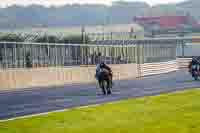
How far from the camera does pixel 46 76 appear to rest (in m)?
36.2

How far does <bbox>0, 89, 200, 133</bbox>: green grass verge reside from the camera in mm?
12906

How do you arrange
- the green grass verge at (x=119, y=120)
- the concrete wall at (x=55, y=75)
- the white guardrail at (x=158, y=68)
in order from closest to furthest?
the green grass verge at (x=119, y=120)
the concrete wall at (x=55, y=75)
the white guardrail at (x=158, y=68)

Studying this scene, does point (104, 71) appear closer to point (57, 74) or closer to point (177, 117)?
point (57, 74)

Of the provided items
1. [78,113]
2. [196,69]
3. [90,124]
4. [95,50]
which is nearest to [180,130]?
[90,124]

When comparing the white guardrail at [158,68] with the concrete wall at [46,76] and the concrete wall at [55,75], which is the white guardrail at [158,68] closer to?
the concrete wall at [55,75]

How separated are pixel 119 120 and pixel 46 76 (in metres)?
21.7

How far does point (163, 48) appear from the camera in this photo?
67.2 metres

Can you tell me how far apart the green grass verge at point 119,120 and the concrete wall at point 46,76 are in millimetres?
13908

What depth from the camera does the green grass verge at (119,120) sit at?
12906 mm

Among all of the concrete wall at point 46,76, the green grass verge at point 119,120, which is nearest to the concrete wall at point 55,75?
the concrete wall at point 46,76

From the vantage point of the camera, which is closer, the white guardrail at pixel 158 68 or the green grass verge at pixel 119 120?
the green grass verge at pixel 119 120

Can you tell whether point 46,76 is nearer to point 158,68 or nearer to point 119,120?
point 119,120

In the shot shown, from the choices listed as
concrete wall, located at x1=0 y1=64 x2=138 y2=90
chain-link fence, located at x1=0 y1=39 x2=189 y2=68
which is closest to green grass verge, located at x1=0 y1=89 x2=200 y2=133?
concrete wall, located at x1=0 y1=64 x2=138 y2=90

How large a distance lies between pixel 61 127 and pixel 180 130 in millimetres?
2431
